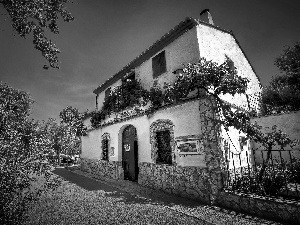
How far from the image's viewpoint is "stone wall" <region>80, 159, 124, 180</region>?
12.7m

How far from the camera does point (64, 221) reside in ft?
18.1

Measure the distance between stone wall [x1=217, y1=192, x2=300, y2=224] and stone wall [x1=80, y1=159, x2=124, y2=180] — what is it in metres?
7.72

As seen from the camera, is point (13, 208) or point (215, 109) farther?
point (215, 109)

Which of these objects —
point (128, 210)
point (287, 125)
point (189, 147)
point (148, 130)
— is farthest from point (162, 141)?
point (287, 125)

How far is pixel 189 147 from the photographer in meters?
7.91

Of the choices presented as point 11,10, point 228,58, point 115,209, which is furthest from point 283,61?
point 11,10

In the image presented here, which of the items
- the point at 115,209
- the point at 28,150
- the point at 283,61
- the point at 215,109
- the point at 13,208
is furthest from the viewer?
the point at 283,61

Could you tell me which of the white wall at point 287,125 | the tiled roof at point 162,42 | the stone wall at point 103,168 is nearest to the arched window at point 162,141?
the stone wall at point 103,168

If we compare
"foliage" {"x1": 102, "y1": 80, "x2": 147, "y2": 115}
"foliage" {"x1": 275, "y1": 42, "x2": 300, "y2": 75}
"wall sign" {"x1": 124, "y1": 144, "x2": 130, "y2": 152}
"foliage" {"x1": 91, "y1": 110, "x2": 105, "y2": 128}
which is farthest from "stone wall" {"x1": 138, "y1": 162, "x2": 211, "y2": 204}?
"foliage" {"x1": 275, "y1": 42, "x2": 300, "y2": 75}

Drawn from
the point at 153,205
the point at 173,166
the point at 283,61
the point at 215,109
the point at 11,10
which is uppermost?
the point at 283,61

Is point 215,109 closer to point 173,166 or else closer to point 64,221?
point 173,166

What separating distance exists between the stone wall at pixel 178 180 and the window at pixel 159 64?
5.22 metres

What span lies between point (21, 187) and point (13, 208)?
42 cm

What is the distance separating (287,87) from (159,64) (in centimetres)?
1217
